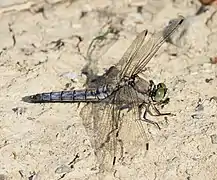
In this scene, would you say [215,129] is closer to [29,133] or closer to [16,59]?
[29,133]

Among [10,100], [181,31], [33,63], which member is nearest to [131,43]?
[181,31]

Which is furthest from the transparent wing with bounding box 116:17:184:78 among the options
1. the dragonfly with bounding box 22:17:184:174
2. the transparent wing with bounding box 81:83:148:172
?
the transparent wing with bounding box 81:83:148:172

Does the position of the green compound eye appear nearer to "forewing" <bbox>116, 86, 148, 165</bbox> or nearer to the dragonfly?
the dragonfly

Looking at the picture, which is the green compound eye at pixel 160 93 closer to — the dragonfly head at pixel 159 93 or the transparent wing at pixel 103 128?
the dragonfly head at pixel 159 93

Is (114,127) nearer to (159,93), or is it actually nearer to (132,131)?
(132,131)

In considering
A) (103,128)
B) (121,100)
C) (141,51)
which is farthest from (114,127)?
(141,51)

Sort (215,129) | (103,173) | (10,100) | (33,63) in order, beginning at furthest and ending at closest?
(33,63)
(10,100)
(215,129)
(103,173)
